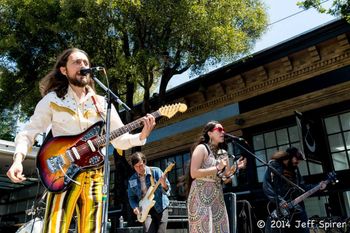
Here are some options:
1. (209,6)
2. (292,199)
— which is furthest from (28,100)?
(292,199)

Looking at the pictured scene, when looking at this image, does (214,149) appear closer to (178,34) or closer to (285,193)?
(285,193)

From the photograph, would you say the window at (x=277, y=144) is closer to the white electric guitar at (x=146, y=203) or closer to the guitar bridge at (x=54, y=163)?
the white electric guitar at (x=146, y=203)

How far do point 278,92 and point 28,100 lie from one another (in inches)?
320

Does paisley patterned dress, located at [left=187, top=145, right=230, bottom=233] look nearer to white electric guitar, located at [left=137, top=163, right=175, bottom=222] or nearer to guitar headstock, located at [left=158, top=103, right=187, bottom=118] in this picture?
guitar headstock, located at [left=158, top=103, right=187, bottom=118]

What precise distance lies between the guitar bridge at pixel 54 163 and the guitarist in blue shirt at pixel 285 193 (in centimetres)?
386

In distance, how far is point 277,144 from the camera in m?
10.1

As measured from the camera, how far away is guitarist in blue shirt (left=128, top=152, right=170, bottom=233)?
5602 millimetres

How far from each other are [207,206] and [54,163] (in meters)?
1.86

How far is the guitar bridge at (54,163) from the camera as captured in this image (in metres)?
2.53

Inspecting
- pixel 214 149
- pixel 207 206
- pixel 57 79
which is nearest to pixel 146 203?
pixel 214 149

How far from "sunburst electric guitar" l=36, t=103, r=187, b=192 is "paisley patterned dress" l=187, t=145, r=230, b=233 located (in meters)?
1.55

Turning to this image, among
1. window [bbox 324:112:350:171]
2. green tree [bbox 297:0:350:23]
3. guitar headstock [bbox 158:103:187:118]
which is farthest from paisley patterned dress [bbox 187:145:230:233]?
window [bbox 324:112:350:171]

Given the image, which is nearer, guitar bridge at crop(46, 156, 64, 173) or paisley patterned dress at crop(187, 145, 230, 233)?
guitar bridge at crop(46, 156, 64, 173)

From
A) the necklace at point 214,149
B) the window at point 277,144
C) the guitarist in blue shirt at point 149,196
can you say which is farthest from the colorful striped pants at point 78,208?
the window at point 277,144
